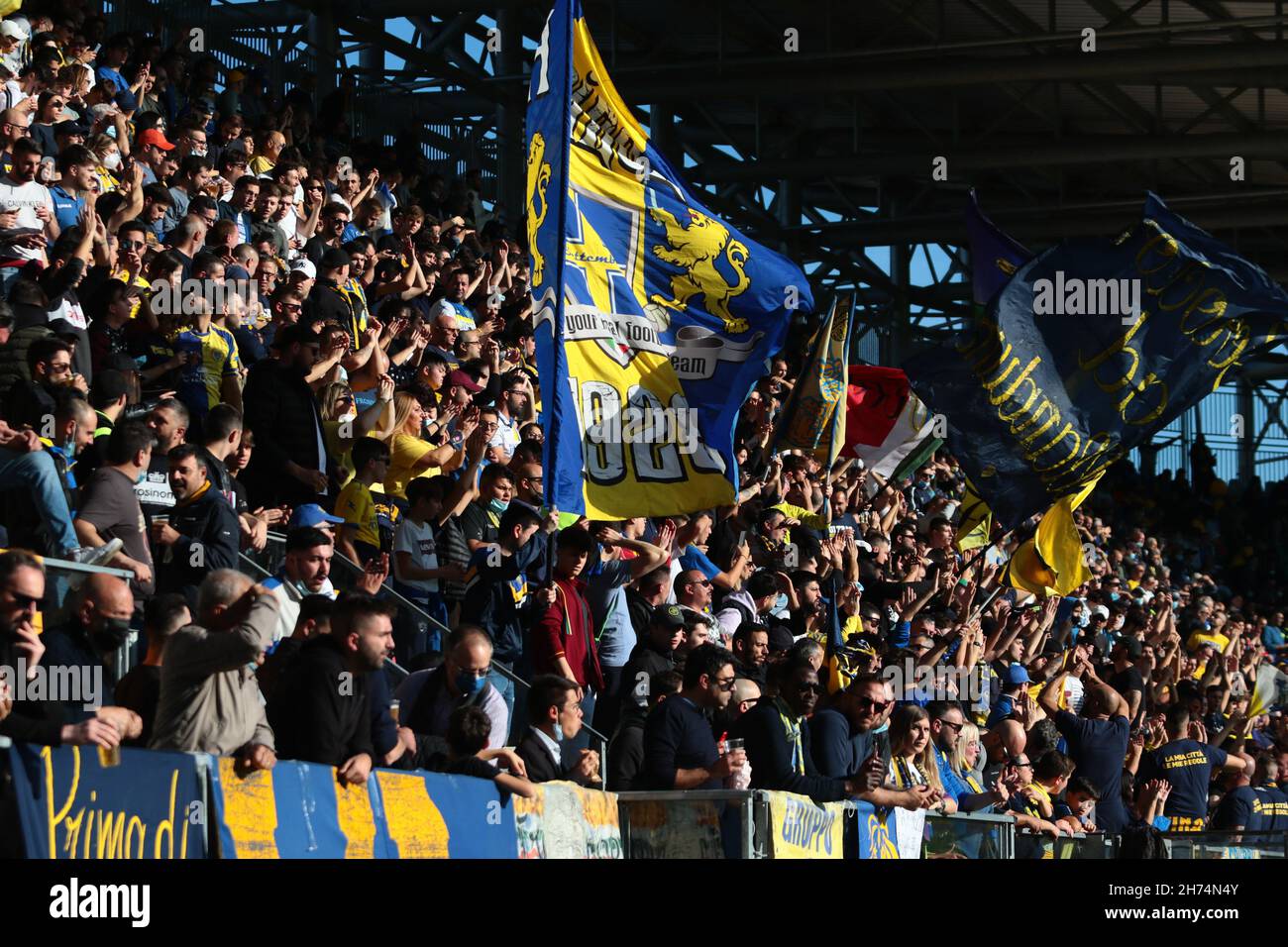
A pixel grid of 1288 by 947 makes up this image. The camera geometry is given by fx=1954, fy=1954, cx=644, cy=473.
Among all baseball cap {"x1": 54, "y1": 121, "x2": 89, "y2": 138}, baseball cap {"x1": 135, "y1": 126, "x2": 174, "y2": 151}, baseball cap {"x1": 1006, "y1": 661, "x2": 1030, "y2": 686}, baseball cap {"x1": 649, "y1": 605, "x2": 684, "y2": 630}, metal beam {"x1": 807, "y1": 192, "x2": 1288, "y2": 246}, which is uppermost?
metal beam {"x1": 807, "y1": 192, "x2": 1288, "y2": 246}

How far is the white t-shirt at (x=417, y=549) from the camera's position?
1041cm

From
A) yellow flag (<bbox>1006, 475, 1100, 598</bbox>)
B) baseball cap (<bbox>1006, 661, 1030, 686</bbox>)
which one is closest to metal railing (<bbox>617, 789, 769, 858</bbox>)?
yellow flag (<bbox>1006, 475, 1100, 598</bbox>)

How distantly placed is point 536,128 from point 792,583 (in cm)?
519

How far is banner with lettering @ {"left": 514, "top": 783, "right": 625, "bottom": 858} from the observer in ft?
23.5

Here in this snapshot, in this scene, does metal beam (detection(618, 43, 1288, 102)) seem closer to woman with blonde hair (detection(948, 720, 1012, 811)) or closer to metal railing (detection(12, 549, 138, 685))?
woman with blonde hair (detection(948, 720, 1012, 811))

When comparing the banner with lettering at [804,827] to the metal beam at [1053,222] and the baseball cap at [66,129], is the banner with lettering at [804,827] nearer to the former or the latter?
the baseball cap at [66,129]

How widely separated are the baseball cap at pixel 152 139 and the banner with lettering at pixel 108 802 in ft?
30.2

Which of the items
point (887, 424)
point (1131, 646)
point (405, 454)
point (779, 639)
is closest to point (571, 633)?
point (405, 454)

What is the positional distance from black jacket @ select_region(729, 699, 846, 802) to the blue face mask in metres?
1.29

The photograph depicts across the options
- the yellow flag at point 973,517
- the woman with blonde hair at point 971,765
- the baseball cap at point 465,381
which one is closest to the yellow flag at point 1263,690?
the yellow flag at point 973,517

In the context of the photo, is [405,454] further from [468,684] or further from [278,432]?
[468,684]

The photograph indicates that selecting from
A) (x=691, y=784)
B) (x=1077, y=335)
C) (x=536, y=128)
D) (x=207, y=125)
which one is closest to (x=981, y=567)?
(x=1077, y=335)

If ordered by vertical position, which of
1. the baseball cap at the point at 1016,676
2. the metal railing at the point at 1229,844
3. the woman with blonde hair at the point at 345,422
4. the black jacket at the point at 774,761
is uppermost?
the woman with blonde hair at the point at 345,422

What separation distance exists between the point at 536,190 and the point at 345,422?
1978 millimetres
